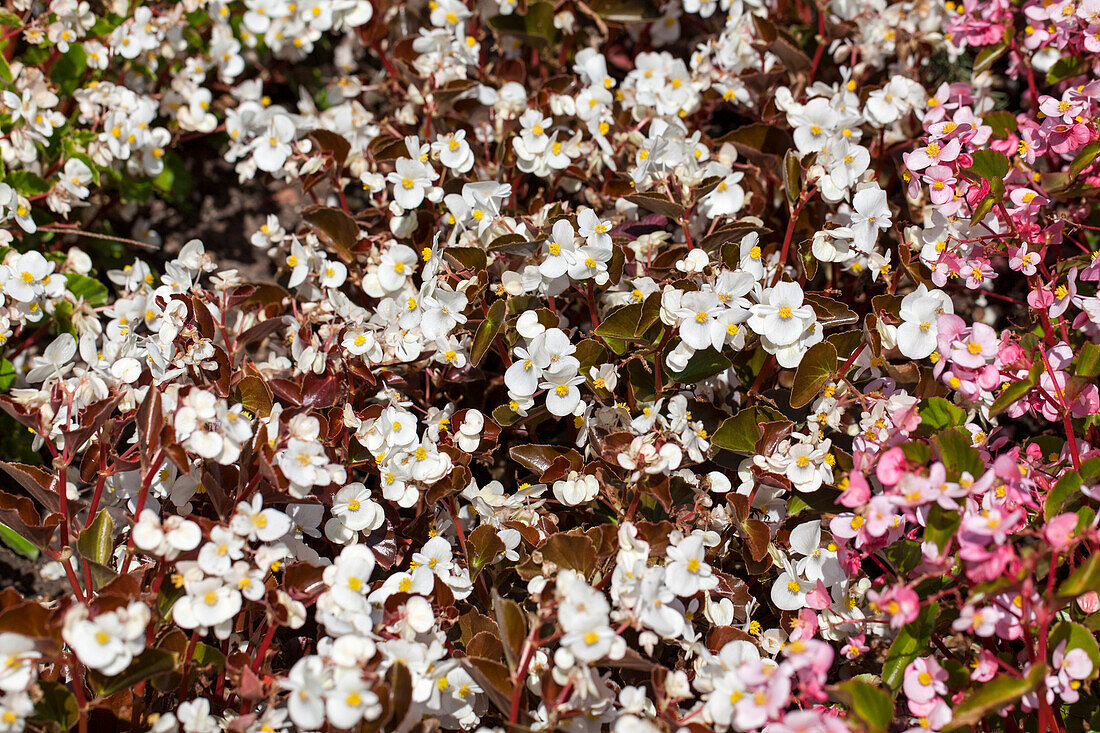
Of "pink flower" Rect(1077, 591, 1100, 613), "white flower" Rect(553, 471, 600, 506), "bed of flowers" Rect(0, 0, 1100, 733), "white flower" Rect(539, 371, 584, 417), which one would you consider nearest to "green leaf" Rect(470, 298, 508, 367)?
"bed of flowers" Rect(0, 0, 1100, 733)

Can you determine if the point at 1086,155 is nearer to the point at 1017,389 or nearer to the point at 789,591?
the point at 1017,389

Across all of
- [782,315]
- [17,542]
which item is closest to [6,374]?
[17,542]

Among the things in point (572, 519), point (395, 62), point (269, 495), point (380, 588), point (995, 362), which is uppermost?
point (395, 62)

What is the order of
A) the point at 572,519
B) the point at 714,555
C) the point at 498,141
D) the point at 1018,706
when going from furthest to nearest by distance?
the point at 498,141, the point at 572,519, the point at 714,555, the point at 1018,706

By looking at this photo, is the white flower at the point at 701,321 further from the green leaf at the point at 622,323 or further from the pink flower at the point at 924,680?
the pink flower at the point at 924,680

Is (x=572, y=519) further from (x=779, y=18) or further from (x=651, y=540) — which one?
(x=779, y=18)

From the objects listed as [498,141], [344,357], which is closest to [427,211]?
[498,141]
